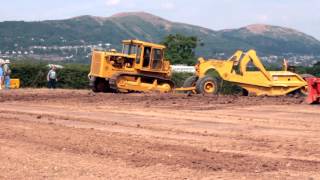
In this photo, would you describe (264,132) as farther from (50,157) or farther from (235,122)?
(50,157)

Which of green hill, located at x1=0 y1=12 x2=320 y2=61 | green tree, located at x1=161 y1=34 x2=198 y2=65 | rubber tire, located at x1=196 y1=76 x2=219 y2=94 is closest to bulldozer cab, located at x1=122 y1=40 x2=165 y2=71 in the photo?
rubber tire, located at x1=196 y1=76 x2=219 y2=94

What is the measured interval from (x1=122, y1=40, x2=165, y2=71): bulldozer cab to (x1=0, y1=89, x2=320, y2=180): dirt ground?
6.92 metres

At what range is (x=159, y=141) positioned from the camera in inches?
548

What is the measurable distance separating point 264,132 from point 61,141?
4764 millimetres

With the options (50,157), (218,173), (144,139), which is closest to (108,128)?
(144,139)

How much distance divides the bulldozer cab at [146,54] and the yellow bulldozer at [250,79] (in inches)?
84.2

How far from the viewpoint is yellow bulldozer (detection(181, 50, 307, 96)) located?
96.1 feet

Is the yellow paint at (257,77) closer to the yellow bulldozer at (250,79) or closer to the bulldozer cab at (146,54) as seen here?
the yellow bulldozer at (250,79)

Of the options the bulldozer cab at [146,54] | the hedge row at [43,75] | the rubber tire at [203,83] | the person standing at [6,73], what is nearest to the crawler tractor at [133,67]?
the bulldozer cab at [146,54]

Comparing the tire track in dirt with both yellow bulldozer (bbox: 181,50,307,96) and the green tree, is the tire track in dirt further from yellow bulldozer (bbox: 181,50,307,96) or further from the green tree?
the green tree

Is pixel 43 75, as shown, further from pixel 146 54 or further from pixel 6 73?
pixel 146 54

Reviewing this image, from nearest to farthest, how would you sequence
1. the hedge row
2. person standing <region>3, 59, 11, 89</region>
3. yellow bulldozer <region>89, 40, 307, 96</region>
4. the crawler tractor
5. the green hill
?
yellow bulldozer <region>89, 40, 307, 96</region> → the crawler tractor → person standing <region>3, 59, 11, 89</region> → the hedge row → the green hill

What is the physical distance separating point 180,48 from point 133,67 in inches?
1979

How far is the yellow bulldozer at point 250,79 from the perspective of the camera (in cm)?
2930
